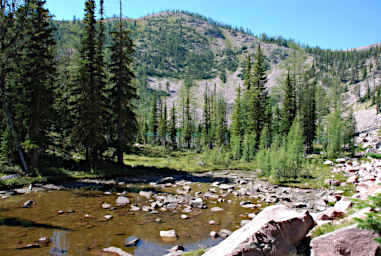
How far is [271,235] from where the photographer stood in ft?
21.3

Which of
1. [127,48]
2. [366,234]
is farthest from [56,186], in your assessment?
[366,234]

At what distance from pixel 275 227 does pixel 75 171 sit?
71.9 feet

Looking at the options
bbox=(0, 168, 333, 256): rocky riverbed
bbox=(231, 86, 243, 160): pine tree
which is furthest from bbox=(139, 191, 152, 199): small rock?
bbox=(231, 86, 243, 160): pine tree

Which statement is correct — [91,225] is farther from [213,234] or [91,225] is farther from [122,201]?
[213,234]

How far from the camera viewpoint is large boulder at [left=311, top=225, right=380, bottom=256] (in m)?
5.37

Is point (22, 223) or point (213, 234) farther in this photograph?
point (22, 223)

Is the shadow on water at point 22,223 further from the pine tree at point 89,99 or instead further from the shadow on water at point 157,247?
the pine tree at point 89,99

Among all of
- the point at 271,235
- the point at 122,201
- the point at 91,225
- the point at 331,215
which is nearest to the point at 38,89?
the point at 122,201

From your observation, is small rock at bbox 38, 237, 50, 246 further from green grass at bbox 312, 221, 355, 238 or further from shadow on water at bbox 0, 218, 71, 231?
green grass at bbox 312, 221, 355, 238

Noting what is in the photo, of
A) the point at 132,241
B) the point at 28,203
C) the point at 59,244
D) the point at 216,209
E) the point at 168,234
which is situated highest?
the point at 28,203

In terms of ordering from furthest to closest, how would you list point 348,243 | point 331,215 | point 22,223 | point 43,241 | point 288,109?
1. point 288,109
2. point 22,223
3. point 43,241
4. point 331,215
5. point 348,243

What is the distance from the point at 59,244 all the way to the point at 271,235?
25.4 ft

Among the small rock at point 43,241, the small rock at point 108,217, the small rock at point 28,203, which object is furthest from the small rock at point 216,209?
the small rock at point 28,203

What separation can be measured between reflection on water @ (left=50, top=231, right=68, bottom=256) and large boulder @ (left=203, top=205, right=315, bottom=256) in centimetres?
550
